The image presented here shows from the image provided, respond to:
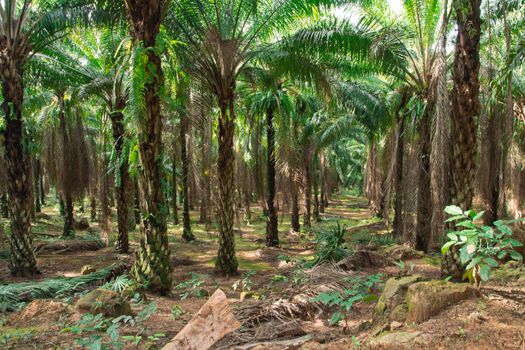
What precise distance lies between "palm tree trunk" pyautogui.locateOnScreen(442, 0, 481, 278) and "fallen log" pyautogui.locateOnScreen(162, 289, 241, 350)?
4409 mm

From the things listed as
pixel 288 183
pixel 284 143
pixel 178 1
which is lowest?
pixel 288 183

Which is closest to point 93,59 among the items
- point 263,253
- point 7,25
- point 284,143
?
point 7,25

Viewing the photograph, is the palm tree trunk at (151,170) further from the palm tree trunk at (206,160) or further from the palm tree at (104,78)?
the palm tree at (104,78)

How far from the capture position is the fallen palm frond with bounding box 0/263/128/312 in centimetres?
670

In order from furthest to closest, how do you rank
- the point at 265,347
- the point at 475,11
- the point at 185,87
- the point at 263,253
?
the point at 263,253
the point at 185,87
the point at 475,11
the point at 265,347

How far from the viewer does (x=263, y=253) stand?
1270 centimetres

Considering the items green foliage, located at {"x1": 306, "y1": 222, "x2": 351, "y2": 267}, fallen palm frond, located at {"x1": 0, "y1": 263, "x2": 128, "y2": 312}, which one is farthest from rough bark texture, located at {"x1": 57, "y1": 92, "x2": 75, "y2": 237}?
green foliage, located at {"x1": 306, "y1": 222, "x2": 351, "y2": 267}

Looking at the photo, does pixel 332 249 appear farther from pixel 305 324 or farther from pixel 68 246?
pixel 68 246

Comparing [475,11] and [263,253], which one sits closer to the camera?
[475,11]

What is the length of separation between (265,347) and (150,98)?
4.67m

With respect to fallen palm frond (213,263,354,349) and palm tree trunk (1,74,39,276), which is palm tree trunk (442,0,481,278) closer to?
fallen palm frond (213,263,354,349)

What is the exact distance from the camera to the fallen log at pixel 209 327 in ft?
11.7

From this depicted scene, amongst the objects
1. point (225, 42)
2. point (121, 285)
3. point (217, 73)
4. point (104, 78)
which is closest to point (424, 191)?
point (217, 73)

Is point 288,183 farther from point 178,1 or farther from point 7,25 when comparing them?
point 7,25
